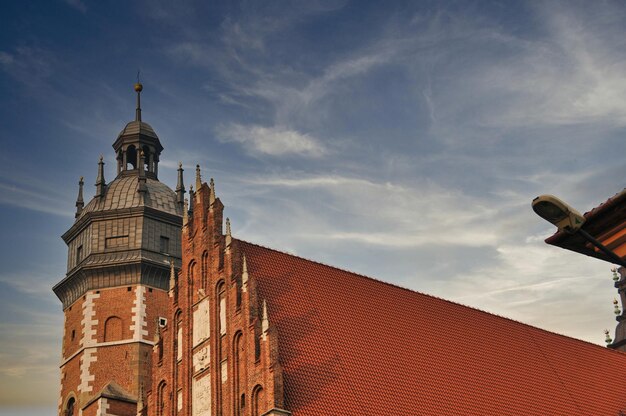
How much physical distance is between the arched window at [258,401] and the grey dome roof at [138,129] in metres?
21.8

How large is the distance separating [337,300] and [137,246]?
13.0 metres

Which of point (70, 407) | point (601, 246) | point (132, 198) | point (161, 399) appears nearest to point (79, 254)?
point (132, 198)

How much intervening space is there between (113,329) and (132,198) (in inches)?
246

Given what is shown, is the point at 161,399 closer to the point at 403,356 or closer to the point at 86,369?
the point at 403,356

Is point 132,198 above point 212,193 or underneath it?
above

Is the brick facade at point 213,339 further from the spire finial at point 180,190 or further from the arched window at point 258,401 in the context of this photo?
the spire finial at point 180,190

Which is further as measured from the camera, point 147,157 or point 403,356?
point 147,157

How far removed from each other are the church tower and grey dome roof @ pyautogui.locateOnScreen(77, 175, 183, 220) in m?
0.05

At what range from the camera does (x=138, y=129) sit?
42.4 meters

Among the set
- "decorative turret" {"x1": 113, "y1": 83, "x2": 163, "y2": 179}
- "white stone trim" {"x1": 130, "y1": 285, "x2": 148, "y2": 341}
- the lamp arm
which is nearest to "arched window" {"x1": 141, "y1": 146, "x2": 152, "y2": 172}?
"decorative turret" {"x1": 113, "y1": 83, "x2": 163, "y2": 179}

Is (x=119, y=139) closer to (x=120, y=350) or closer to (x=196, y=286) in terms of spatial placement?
(x=120, y=350)

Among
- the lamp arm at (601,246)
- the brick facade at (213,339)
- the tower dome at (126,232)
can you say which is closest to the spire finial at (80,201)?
the tower dome at (126,232)

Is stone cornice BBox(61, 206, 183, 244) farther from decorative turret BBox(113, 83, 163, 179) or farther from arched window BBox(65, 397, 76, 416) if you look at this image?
arched window BBox(65, 397, 76, 416)

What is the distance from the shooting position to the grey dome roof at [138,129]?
1667 inches
